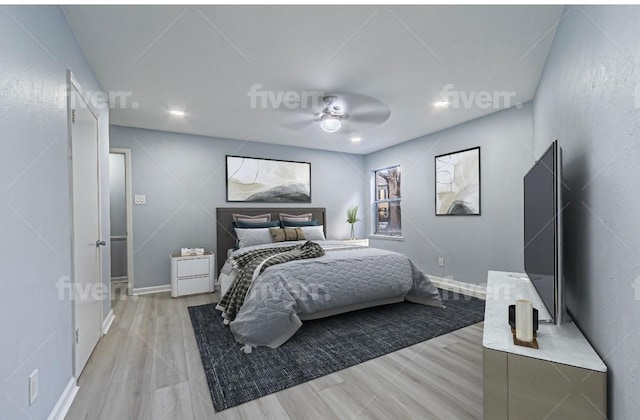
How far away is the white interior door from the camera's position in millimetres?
1896

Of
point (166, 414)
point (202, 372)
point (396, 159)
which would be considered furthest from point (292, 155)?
point (166, 414)

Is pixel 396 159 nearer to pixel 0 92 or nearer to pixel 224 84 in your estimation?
pixel 224 84

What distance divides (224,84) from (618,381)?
10.5 feet

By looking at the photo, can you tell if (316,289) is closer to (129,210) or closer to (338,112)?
(338,112)

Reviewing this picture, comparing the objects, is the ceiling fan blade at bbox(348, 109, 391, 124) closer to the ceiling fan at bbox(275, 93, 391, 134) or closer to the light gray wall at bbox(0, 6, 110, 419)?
the ceiling fan at bbox(275, 93, 391, 134)

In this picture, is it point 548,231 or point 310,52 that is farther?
point 310,52

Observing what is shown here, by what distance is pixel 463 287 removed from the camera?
13.0 ft

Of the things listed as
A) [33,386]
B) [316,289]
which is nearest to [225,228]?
[316,289]

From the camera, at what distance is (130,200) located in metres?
3.93

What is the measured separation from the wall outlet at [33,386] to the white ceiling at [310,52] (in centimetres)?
202

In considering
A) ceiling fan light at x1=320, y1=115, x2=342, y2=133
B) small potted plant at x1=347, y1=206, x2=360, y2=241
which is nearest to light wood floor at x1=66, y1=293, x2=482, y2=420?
ceiling fan light at x1=320, y1=115, x2=342, y2=133

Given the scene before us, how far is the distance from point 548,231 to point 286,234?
3256 mm

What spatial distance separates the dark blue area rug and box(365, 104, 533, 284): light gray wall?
0.74 m

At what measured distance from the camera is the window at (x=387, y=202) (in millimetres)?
5312
